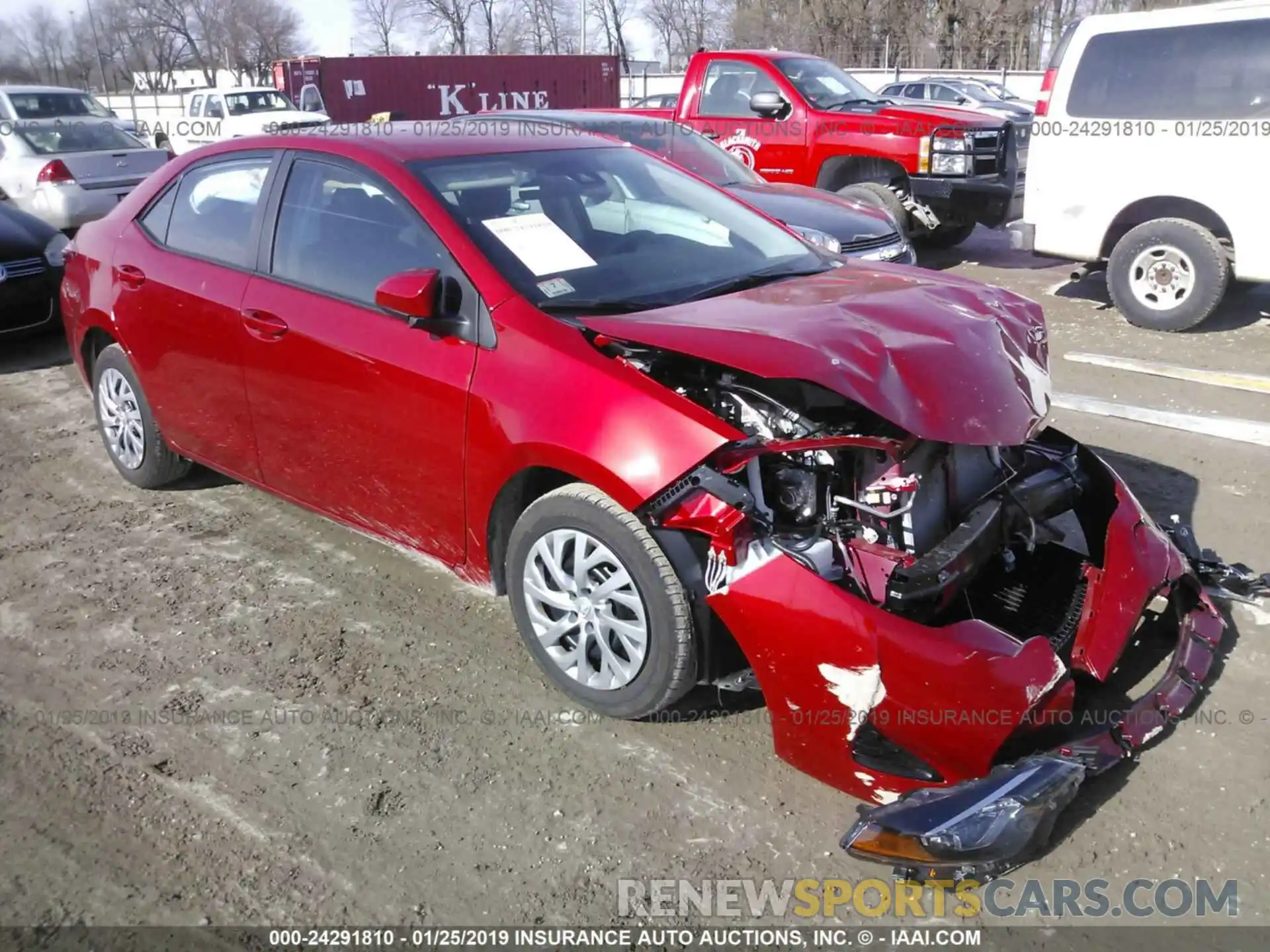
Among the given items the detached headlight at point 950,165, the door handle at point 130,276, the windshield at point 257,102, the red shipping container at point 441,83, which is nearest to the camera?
the door handle at point 130,276

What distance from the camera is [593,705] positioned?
319cm

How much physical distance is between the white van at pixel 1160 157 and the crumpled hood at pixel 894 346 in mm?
4755

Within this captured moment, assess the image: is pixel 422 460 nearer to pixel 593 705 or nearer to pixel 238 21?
pixel 593 705

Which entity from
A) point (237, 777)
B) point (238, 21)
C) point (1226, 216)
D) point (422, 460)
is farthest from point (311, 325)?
point (238, 21)

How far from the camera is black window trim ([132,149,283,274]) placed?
13.2 feet

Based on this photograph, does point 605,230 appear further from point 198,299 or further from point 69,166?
point 69,166

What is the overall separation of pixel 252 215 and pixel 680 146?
5.19 m

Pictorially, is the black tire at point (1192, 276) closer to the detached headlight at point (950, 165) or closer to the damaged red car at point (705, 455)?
the detached headlight at point (950, 165)

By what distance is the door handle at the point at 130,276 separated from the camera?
452cm

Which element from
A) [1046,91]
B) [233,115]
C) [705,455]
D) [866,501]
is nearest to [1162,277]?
[1046,91]

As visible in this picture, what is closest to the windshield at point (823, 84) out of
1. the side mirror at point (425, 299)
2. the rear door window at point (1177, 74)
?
the rear door window at point (1177, 74)

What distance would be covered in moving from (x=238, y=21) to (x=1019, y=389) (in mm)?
80401

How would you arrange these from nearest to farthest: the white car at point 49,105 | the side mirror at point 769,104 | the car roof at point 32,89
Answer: the side mirror at point 769,104
the white car at point 49,105
the car roof at point 32,89

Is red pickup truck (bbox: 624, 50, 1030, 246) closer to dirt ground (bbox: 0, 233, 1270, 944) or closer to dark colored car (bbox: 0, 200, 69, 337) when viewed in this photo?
dark colored car (bbox: 0, 200, 69, 337)
